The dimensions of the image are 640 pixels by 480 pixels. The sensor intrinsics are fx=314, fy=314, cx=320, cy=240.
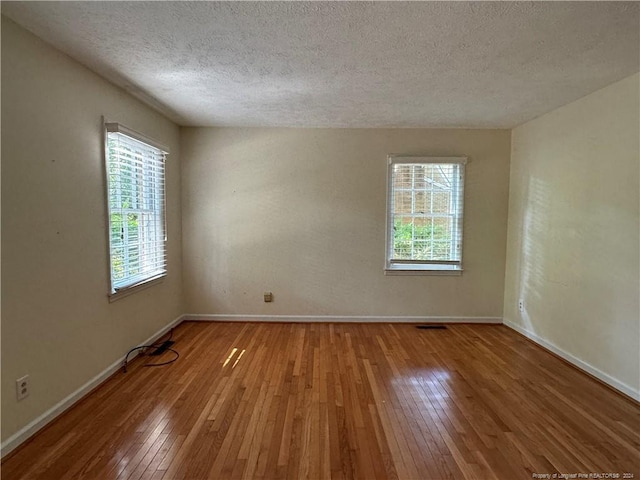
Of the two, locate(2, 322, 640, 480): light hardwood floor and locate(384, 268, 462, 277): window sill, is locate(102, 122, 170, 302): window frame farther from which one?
locate(384, 268, 462, 277): window sill

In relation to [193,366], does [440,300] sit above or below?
above

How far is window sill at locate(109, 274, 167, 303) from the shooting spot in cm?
260

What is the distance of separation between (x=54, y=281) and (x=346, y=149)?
10.1 ft

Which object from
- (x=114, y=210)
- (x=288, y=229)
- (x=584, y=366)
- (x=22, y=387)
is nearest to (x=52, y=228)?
(x=114, y=210)

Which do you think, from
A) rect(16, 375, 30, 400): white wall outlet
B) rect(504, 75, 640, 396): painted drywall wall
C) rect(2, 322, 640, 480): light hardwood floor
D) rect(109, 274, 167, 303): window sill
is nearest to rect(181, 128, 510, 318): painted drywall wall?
rect(504, 75, 640, 396): painted drywall wall

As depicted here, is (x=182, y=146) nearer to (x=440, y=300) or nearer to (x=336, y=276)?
(x=336, y=276)

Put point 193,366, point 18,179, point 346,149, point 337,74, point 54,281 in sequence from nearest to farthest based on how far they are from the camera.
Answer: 1. point 18,179
2. point 54,281
3. point 337,74
4. point 193,366
5. point 346,149

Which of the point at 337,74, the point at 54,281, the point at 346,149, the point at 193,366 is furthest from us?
the point at 346,149

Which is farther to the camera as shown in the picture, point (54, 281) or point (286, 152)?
point (286, 152)

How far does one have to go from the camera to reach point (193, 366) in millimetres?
2777

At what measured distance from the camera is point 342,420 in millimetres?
2018

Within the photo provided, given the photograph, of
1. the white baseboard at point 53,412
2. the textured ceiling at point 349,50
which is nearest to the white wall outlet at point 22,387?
the white baseboard at point 53,412

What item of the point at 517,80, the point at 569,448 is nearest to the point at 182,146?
the point at 517,80

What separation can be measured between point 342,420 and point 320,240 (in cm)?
224
